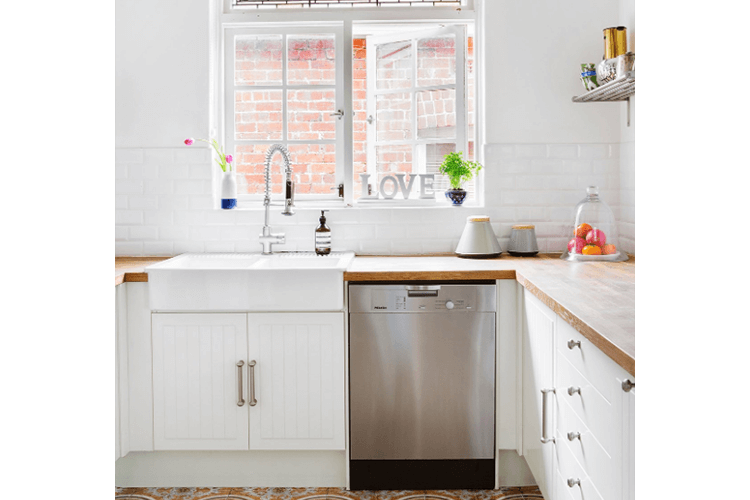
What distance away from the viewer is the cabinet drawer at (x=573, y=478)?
5.24ft

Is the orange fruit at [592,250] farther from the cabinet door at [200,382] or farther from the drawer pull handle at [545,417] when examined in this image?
the cabinet door at [200,382]

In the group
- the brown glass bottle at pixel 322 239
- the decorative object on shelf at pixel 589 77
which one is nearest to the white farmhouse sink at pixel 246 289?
the brown glass bottle at pixel 322 239

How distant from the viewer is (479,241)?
2977mm

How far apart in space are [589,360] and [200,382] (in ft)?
5.35

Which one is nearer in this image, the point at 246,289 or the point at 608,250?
the point at 246,289

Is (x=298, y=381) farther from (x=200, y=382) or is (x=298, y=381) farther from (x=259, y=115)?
(x=259, y=115)

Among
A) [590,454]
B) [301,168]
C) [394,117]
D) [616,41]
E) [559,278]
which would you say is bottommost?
[590,454]

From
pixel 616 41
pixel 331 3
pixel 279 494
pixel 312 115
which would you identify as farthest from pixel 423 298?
pixel 331 3

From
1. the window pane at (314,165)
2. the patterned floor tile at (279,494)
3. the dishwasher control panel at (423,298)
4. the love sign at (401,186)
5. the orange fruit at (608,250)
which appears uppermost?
the window pane at (314,165)

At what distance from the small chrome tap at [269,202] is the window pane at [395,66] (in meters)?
0.70

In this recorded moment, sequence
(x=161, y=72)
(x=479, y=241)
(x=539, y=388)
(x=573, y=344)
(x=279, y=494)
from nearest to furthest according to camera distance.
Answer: (x=573, y=344) → (x=539, y=388) → (x=279, y=494) → (x=479, y=241) → (x=161, y=72)

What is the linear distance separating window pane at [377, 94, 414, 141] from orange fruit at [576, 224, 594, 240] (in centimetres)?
102

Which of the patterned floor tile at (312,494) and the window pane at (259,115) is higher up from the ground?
the window pane at (259,115)
